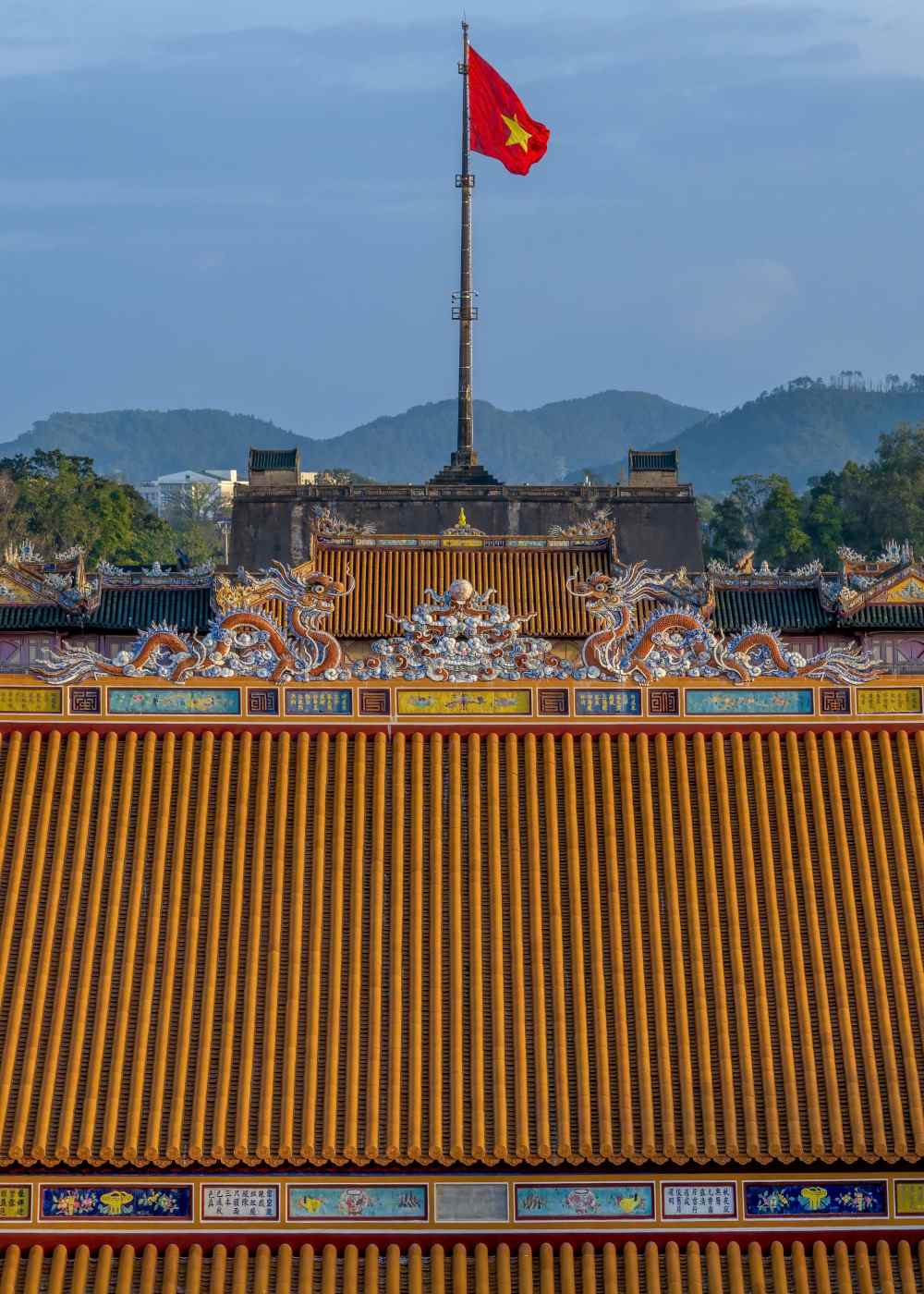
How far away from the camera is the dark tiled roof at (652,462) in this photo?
6322cm

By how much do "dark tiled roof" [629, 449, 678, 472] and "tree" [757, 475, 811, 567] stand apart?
90.4 ft

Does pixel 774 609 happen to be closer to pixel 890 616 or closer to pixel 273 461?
pixel 890 616

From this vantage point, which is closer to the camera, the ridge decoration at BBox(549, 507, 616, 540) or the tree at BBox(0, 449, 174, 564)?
the ridge decoration at BBox(549, 507, 616, 540)

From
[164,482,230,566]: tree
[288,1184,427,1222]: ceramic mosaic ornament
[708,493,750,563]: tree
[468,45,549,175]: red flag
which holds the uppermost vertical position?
[164,482,230,566]: tree

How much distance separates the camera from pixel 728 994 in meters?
15.3

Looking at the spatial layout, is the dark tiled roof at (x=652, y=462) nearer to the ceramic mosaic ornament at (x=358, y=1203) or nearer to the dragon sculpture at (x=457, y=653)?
the dragon sculpture at (x=457, y=653)

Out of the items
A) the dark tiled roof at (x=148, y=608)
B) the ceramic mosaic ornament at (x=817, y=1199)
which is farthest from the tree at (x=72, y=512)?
the ceramic mosaic ornament at (x=817, y=1199)

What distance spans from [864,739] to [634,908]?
2.41 m

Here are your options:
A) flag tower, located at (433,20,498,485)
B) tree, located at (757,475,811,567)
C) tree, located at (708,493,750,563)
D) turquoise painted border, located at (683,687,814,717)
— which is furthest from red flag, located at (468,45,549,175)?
turquoise painted border, located at (683,687,814,717)

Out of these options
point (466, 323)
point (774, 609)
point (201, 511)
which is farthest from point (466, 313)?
point (201, 511)

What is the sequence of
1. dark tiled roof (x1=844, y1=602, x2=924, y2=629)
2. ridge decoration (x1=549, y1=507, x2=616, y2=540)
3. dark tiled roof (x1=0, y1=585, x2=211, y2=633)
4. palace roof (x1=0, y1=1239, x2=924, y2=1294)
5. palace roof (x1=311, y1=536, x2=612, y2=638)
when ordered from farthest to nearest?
dark tiled roof (x1=0, y1=585, x2=211, y2=633) < dark tiled roof (x1=844, y1=602, x2=924, y2=629) < ridge decoration (x1=549, y1=507, x2=616, y2=540) < palace roof (x1=311, y1=536, x2=612, y2=638) < palace roof (x1=0, y1=1239, x2=924, y2=1294)

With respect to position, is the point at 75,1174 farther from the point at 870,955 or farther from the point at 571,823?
the point at 870,955

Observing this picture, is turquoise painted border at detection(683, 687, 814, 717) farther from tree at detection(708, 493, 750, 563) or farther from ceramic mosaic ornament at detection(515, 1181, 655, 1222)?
tree at detection(708, 493, 750, 563)

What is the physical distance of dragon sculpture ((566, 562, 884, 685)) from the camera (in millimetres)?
16594
